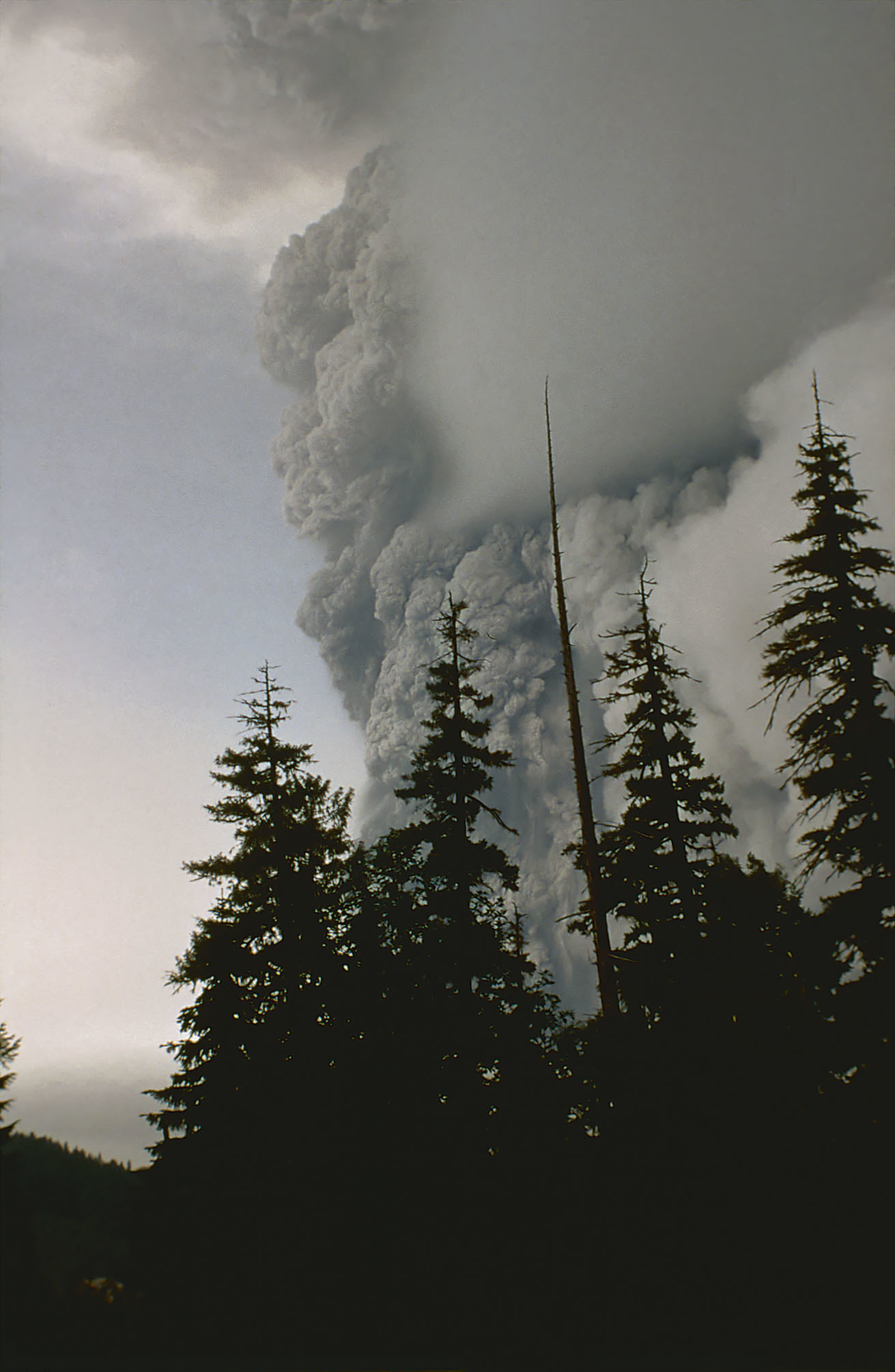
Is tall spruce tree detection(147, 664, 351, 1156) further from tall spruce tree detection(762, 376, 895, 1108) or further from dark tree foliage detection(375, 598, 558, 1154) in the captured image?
tall spruce tree detection(762, 376, 895, 1108)

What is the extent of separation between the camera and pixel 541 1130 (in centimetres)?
778

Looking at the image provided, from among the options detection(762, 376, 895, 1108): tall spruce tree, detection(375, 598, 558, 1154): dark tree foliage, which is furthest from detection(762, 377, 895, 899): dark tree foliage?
detection(375, 598, 558, 1154): dark tree foliage

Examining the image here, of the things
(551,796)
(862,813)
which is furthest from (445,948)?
(551,796)

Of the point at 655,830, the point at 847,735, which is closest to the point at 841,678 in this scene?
the point at 847,735

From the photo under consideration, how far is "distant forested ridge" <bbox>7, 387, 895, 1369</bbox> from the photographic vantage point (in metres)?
5.80

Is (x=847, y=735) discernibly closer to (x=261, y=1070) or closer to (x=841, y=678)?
(x=841, y=678)

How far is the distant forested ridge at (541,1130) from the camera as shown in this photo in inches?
228

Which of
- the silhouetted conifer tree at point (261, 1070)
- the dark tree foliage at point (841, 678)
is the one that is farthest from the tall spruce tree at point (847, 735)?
the silhouetted conifer tree at point (261, 1070)

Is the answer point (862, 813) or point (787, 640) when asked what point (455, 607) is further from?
point (862, 813)

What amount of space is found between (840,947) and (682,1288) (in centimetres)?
439

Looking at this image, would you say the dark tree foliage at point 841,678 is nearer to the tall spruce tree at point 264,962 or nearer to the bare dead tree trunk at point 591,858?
the bare dead tree trunk at point 591,858

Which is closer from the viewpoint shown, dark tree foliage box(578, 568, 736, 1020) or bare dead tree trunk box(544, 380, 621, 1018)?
bare dead tree trunk box(544, 380, 621, 1018)

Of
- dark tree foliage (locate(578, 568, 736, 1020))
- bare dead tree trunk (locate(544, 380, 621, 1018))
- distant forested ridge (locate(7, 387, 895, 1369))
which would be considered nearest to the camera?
distant forested ridge (locate(7, 387, 895, 1369))

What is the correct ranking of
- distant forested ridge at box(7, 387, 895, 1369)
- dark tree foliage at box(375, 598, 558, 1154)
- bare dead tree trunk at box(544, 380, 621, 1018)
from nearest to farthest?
distant forested ridge at box(7, 387, 895, 1369) < bare dead tree trunk at box(544, 380, 621, 1018) < dark tree foliage at box(375, 598, 558, 1154)
